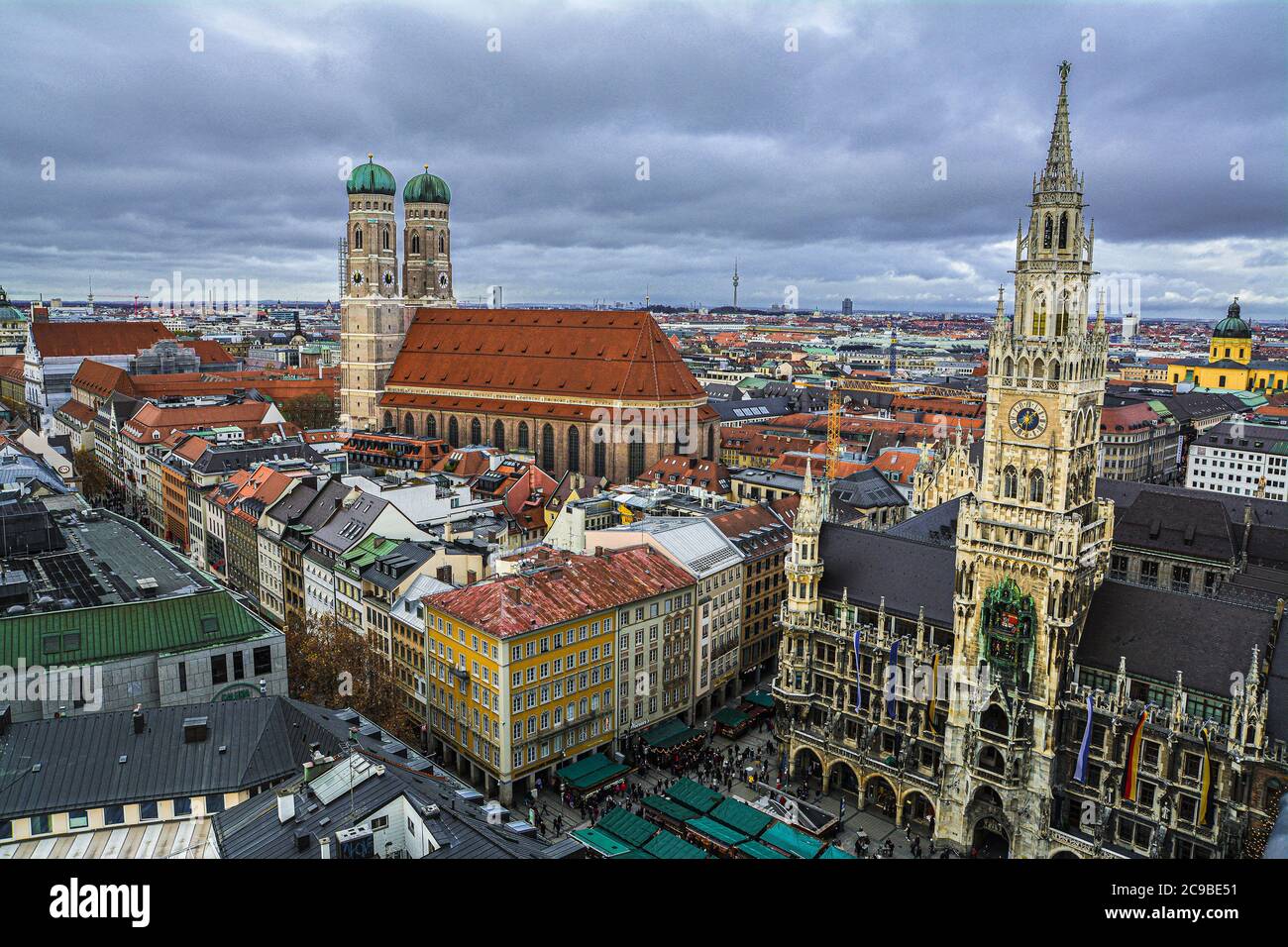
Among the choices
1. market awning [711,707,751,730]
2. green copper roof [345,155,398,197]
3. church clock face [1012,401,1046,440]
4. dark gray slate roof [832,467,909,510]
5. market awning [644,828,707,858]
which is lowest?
market awning [711,707,751,730]

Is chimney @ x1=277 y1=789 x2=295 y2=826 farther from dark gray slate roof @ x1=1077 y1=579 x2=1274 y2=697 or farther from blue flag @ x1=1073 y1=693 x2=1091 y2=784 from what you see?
dark gray slate roof @ x1=1077 y1=579 x2=1274 y2=697

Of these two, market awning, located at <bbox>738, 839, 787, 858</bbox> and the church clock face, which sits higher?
the church clock face

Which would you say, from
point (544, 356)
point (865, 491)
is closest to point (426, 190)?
point (544, 356)

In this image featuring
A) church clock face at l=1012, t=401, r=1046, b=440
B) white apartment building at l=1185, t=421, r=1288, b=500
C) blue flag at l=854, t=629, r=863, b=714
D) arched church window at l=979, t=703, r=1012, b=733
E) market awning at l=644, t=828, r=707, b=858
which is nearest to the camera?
market awning at l=644, t=828, r=707, b=858

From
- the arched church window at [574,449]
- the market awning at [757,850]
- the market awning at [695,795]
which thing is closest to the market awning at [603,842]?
the market awning at [757,850]

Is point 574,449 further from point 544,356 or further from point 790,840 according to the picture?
point 790,840

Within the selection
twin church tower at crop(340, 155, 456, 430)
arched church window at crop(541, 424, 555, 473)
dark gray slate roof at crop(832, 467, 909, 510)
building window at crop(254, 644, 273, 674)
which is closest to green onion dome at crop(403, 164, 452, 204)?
twin church tower at crop(340, 155, 456, 430)

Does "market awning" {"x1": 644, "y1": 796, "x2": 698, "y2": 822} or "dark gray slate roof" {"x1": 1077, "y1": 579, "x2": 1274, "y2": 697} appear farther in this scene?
"market awning" {"x1": 644, "y1": 796, "x2": 698, "y2": 822}
